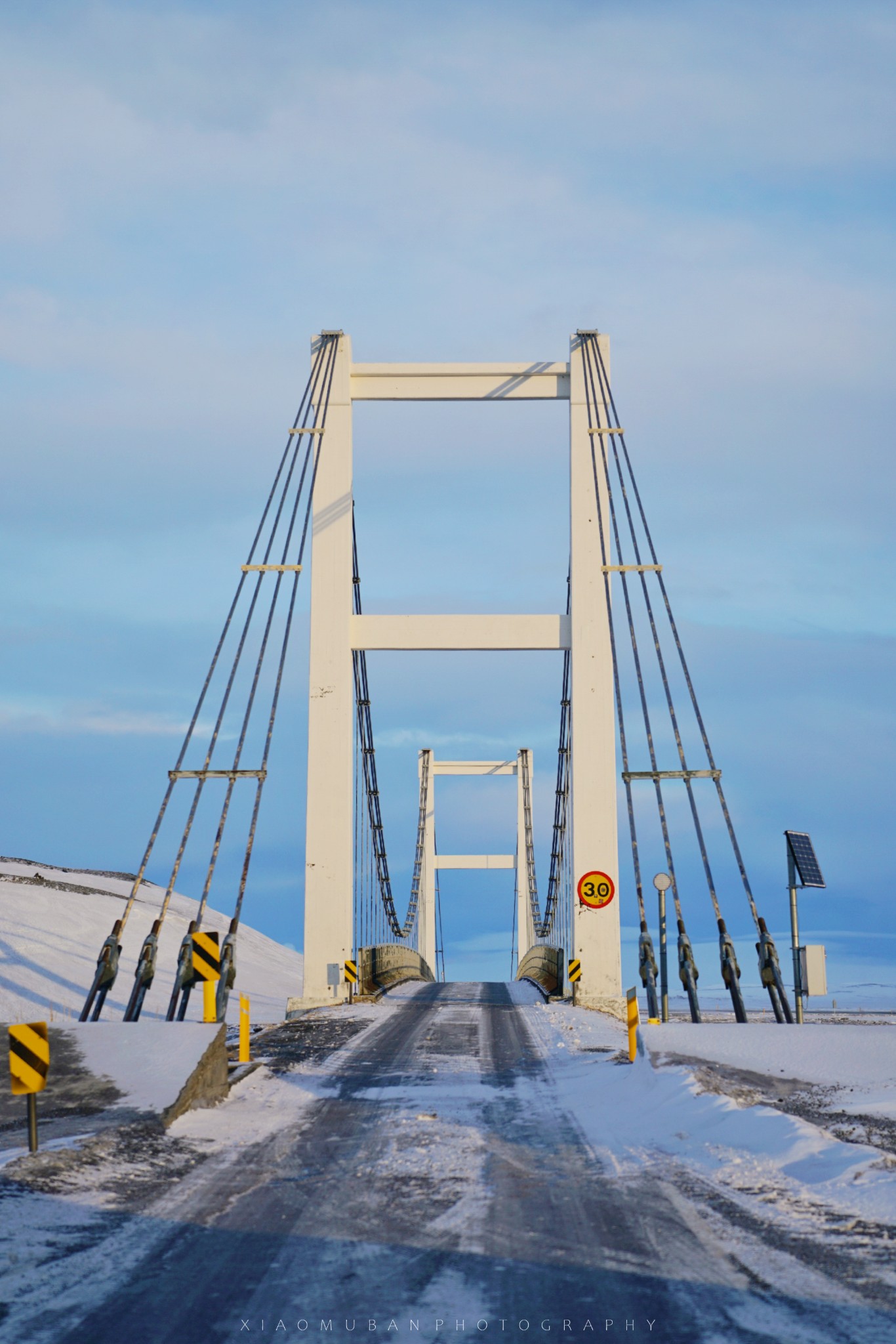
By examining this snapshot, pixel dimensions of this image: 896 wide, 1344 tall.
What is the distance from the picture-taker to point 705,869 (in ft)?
65.7

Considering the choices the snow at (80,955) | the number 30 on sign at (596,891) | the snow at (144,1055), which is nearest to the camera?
the snow at (144,1055)

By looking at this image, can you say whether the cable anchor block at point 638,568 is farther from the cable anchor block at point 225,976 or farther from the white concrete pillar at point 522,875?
the white concrete pillar at point 522,875

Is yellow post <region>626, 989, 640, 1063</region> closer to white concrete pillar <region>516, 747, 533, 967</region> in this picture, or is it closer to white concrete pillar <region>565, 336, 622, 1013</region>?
white concrete pillar <region>565, 336, 622, 1013</region>

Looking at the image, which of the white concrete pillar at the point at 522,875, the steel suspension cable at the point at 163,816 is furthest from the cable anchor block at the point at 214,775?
the white concrete pillar at the point at 522,875

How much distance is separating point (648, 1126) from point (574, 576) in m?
→ 19.5

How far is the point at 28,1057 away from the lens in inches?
389

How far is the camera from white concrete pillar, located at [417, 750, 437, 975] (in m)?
74.2

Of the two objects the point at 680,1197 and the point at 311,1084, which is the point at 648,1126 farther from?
the point at 311,1084

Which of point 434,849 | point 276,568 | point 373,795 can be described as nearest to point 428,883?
point 434,849

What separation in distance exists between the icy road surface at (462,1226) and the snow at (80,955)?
14806 millimetres

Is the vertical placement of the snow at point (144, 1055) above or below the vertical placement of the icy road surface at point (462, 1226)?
above

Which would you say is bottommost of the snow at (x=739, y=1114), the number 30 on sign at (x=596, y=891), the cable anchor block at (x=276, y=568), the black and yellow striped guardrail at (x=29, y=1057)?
the snow at (x=739, y=1114)

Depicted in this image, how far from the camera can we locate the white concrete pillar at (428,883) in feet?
244

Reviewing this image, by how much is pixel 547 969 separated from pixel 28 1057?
29.8m
